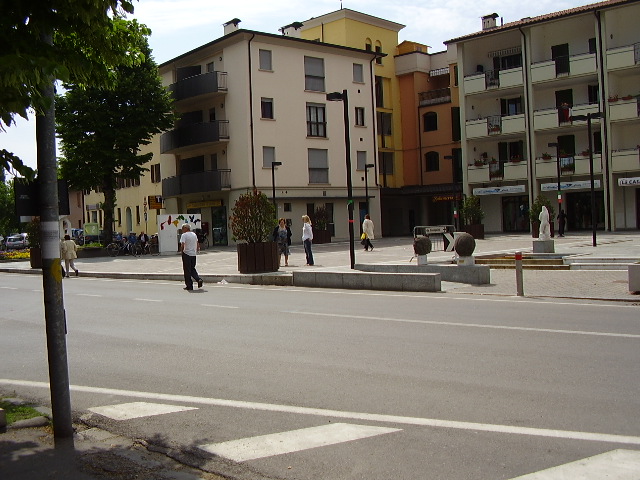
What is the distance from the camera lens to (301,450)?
204 inches

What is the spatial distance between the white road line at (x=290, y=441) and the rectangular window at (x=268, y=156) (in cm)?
4132

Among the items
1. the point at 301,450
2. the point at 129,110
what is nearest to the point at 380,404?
the point at 301,450

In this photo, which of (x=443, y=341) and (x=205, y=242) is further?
(x=205, y=242)

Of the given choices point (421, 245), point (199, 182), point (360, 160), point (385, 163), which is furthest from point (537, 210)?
point (199, 182)

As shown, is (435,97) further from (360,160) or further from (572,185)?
(572,185)

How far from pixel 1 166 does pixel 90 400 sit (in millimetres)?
2852

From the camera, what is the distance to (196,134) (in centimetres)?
4819

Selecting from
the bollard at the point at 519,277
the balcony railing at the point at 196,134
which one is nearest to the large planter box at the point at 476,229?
the balcony railing at the point at 196,134

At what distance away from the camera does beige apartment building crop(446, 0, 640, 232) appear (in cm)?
4275

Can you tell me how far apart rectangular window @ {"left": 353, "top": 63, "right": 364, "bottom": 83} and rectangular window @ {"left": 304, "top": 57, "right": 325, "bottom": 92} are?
314 centimetres

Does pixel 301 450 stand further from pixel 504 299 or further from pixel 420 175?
pixel 420 175

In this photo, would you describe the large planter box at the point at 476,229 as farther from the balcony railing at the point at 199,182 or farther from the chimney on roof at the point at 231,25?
the chimney on roof at the point at 231,25

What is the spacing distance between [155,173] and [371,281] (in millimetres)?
42898

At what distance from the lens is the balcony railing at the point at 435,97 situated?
56406 mm
